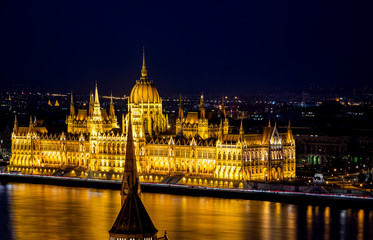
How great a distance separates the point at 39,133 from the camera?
106625 mm

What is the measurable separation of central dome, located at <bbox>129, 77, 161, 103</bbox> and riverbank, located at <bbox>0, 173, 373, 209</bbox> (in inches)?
398

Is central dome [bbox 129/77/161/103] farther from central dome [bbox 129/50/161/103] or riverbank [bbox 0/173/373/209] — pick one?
riverbank [bbox 0/173/373/209]

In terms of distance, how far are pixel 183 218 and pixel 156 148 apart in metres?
23.9

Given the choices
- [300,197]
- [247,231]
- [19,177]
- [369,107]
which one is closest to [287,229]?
[247,231]

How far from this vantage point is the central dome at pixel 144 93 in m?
100

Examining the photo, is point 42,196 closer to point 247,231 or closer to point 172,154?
point 172,154

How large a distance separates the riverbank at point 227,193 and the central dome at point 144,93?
33.2 feet

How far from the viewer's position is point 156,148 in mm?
95750

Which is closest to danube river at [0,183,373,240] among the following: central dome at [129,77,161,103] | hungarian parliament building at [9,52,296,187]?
hungarian parliament building at [9,52,296,187]

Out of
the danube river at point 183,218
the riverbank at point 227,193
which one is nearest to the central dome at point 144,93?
the riverbank at point 227,193

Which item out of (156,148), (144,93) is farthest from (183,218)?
(144,93)

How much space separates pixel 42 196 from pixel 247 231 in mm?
27335

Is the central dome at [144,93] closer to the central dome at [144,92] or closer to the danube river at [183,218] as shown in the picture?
the central dome at [144,92]

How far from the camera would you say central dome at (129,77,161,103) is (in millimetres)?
100375
